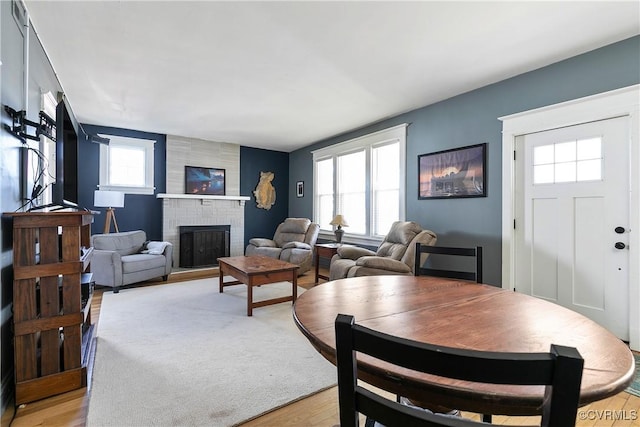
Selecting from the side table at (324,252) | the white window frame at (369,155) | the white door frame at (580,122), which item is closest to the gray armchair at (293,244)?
the side table at (324,252)

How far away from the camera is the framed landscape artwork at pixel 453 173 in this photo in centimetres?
359

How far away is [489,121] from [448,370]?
3673 millimetres

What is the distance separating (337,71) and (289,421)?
3.04m

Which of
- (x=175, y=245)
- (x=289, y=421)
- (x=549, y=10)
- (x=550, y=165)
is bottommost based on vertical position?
(x=289, y=421)

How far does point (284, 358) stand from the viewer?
2.39 m

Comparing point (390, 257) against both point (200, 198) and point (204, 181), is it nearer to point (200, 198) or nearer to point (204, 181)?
point (200, 198)

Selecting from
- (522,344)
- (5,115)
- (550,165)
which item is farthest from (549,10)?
(5,115)

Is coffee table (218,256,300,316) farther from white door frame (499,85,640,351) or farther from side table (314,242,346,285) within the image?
white door frame (499,85,640,351)

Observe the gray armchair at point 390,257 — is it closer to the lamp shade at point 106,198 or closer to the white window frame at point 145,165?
the lamp shade at point 106,198

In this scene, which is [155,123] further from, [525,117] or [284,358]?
[525,117]

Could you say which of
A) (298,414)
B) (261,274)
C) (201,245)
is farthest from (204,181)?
(298,414)

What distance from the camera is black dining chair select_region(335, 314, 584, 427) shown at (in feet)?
1.53

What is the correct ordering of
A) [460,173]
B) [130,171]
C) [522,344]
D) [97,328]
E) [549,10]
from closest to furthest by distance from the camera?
1. [522,344]
2. [549,10]
3. [97,328]
4. [460,173]
5. [130,171]

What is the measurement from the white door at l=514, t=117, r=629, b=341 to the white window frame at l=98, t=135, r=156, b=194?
590cm
